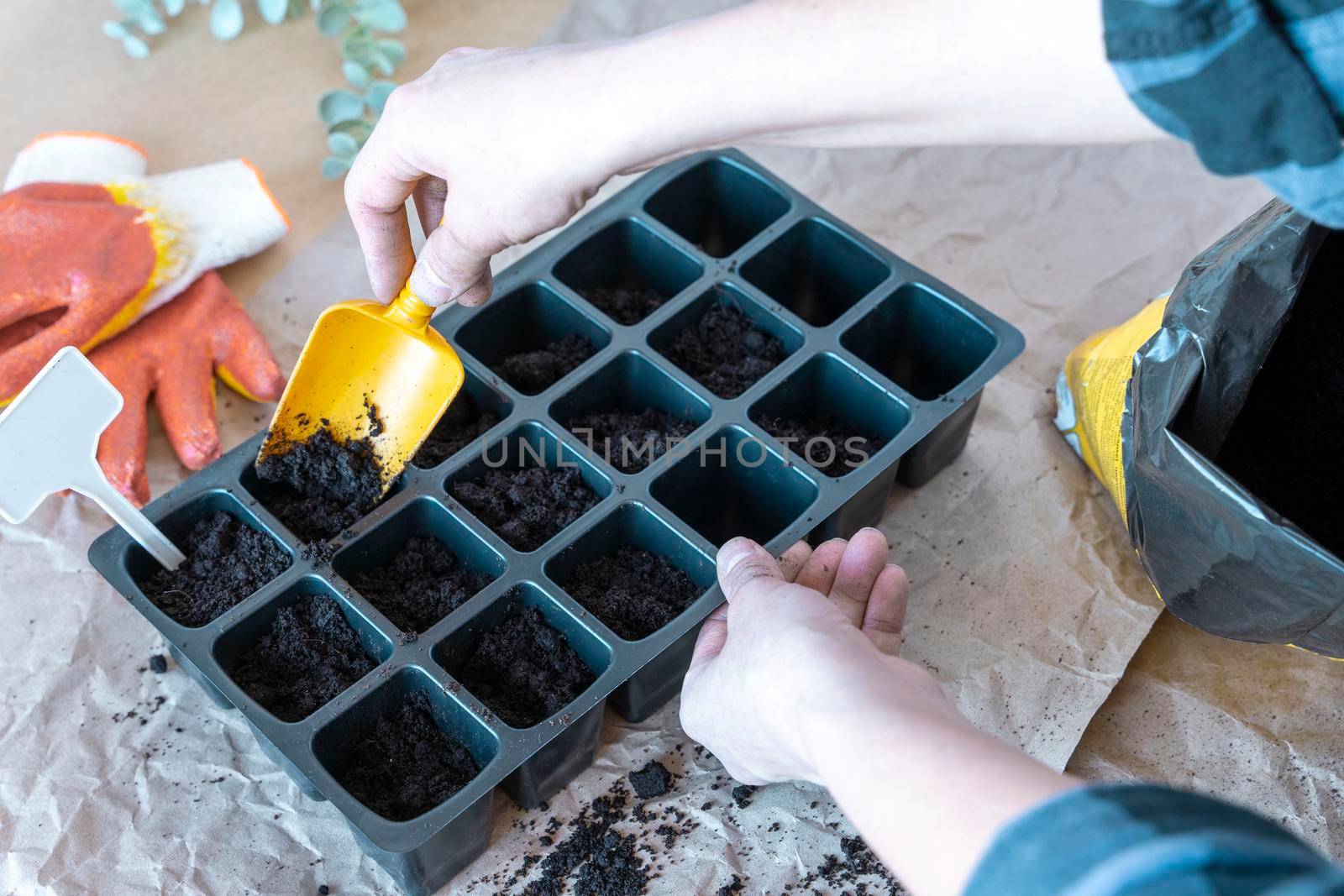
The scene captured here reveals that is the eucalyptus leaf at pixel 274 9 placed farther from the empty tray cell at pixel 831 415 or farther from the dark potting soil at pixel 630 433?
the empty tray cell at pixel 831 415

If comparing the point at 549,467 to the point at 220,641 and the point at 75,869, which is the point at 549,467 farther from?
the point at 75,869

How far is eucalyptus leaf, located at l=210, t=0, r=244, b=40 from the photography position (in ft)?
5.80

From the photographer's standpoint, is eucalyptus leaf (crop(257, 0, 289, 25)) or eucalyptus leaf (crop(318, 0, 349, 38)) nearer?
eucalyptus leaf (crop(318, 0, 349, 38))

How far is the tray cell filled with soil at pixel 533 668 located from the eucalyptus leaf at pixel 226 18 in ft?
3.75

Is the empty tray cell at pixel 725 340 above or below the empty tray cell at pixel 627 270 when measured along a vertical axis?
below

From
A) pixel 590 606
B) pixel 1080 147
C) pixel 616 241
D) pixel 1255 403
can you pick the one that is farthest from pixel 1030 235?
pixel 590 606

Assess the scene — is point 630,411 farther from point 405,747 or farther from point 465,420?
point 405,747

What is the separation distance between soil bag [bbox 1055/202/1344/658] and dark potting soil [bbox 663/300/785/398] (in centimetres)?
39

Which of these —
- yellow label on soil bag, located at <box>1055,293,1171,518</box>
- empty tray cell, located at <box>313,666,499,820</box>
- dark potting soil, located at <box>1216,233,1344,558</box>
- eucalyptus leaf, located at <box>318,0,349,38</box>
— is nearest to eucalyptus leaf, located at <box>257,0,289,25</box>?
eucalyptus leaf, located at <box>318,0,349,38</box>

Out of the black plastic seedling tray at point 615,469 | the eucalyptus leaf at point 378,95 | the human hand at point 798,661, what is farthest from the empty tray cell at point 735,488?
the eucalyptus leaf at point 378,95

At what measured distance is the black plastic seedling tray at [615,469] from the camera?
107 cm

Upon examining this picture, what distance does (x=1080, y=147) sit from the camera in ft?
5.49

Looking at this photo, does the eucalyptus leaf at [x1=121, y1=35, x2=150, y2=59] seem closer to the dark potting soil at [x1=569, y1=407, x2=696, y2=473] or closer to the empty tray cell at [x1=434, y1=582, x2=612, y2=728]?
the dark potting soil at [x1=569, y1=407, x2=696, y2=473]

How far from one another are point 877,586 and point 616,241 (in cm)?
59
